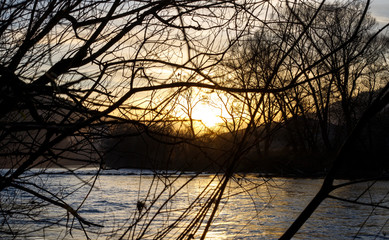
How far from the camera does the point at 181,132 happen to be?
2510mm

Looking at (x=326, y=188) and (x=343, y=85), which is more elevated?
(x=343, y=85)

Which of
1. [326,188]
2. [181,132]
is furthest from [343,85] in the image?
[181,132]

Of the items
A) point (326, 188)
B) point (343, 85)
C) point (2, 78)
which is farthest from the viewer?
point (2, 78)

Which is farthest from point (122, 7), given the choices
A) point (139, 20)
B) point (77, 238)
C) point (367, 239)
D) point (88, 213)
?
point (88, 213)

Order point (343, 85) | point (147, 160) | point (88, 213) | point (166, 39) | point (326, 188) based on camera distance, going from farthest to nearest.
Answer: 1. point (88, 213)
2. point (166, 39)
3. point (147, 160)
4. point (343, 85)
5. point (326, 188)

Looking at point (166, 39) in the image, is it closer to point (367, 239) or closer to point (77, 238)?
point (77, 238)

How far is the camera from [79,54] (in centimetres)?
254

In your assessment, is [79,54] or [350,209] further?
[350,209]

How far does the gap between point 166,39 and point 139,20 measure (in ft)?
0.74

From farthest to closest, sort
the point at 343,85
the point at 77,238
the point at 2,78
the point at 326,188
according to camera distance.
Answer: the point at 77,238, the point at 2,78, the point at 343,85, the point at 326,188

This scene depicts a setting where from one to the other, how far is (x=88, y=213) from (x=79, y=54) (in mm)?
7943

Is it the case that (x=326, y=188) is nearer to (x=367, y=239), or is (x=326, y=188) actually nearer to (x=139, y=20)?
(x=139, y=20)

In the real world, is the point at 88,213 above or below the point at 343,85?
below

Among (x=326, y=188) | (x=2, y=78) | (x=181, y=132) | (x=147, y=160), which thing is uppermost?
(x=2, y=78)
